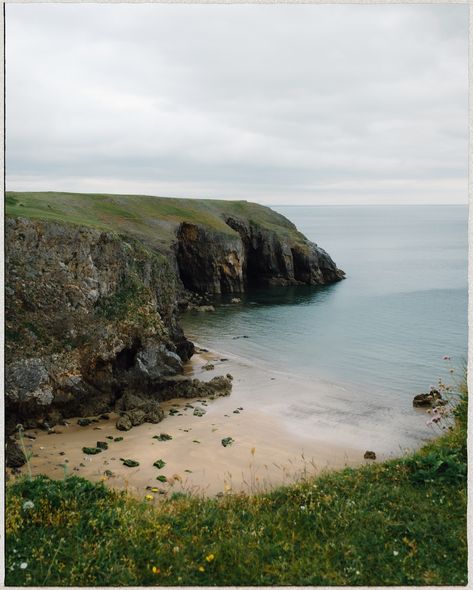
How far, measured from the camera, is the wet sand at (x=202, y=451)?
644 inches

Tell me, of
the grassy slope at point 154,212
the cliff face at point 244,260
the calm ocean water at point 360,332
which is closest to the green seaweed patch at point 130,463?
the calm ocean water at point 360,332

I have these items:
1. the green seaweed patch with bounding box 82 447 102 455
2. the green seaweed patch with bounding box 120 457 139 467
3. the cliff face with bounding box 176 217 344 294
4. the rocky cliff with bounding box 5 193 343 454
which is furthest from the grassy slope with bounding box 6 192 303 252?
the green seaweed patch with bounding box 120 457 139 467

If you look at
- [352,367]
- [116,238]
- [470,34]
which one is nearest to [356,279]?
[352,367]

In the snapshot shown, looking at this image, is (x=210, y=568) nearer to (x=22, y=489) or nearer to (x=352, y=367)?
(x=22, y=489)

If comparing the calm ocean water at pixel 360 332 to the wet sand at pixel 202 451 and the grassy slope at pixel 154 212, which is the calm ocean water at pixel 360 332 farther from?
the grassy slope at pixel 154 212

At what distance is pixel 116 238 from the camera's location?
91.7 ft

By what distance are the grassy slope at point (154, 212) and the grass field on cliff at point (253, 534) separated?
141 feet

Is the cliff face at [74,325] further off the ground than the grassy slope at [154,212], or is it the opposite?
the grassy slope at [154,212]

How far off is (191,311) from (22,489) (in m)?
45.8

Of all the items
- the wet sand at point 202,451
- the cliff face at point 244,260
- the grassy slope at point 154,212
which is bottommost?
the wet sand at point 202,451

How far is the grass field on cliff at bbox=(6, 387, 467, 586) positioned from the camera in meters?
7.21

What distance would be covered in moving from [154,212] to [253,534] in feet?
207

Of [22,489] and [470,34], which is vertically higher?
[470,34]

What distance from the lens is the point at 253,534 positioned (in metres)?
8.05
